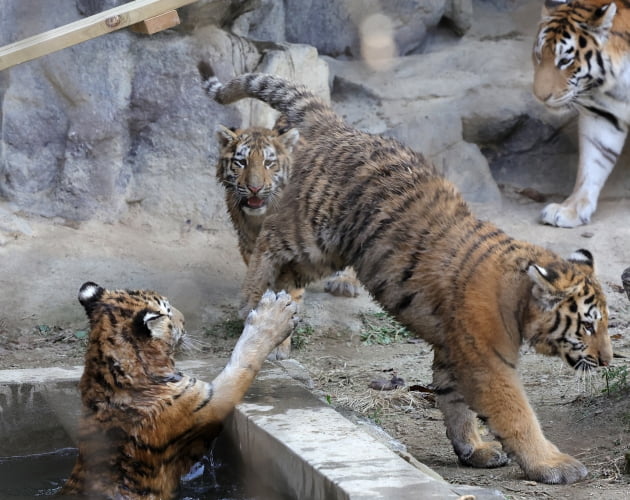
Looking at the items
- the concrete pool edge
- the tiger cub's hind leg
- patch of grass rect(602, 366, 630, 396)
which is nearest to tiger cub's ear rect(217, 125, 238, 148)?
the tiger cub's hind leg

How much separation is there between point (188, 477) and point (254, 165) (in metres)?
2.78

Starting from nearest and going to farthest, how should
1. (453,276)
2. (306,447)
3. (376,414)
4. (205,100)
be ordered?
(306,447) → (453,276) → (376,414) → (205,100)

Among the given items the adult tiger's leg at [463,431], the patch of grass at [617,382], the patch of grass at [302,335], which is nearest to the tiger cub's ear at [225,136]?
the patch of grass at [302,335]

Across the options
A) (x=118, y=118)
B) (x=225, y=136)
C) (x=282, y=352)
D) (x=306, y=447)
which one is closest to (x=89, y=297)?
(x=306, y=447)

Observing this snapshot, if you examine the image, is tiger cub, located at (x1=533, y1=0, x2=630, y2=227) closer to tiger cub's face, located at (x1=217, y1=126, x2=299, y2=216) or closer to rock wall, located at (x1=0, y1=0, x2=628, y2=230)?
rock wall, located at (x1=0, y1=0, x2=628, y2=230)

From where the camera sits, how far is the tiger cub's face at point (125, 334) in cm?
358

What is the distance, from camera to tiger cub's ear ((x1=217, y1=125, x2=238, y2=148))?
21.0 feet

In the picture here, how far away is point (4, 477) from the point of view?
3.92 m

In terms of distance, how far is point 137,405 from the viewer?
3.58 meters

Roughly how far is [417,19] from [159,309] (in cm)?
564

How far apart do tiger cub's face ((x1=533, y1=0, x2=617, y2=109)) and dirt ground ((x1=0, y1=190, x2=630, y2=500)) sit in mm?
1053

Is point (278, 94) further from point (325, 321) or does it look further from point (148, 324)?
point (148, 324)

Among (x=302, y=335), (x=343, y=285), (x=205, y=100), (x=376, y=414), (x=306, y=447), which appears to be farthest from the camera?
(x=205, y=100)

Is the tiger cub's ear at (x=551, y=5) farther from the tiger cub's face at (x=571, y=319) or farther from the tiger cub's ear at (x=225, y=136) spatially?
the tiger cub's face at (x=571, y=319)
